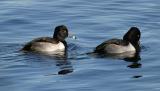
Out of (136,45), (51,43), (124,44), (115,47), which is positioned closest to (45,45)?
(51,43)

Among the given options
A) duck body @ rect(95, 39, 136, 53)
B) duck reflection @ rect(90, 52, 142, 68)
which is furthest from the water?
duck body @ rect(95, 39, 136, 53)

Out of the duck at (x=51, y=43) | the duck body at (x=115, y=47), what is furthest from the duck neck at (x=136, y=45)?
the duck at (x=51, y=43)

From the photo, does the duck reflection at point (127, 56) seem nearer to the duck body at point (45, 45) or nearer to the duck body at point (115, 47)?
the duck body at point (115, 47)

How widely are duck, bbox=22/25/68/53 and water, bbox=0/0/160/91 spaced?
0.37 meters

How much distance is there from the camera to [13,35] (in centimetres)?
2870

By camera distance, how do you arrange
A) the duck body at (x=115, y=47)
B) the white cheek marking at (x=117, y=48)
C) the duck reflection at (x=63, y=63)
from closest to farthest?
1. the duck reflection at (x=63, y=63)
2. the duck body at (x=115, y=47)
3. the white cheek marking at (x=117, y=48)

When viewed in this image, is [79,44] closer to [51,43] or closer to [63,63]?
[51,43]

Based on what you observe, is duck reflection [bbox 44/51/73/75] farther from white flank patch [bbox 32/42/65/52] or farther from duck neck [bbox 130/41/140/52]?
duck neck [bbox 130/41/140/52]

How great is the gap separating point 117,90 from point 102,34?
8072mm

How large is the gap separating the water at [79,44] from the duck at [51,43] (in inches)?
14.7

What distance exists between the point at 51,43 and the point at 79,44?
3.66 feet

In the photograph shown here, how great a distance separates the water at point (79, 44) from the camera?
874 inches

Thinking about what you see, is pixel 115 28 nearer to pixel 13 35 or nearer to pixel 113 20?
pixel 113 20

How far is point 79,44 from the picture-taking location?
27.8 meters
